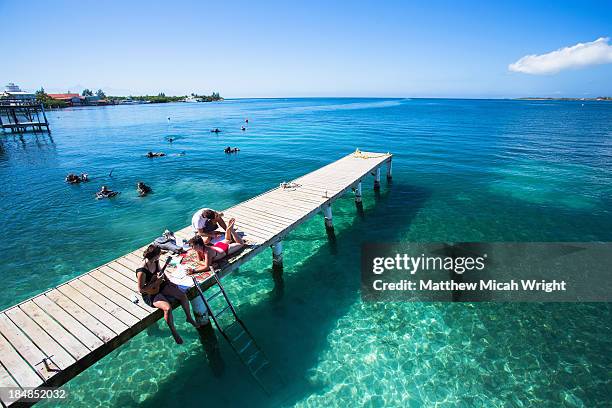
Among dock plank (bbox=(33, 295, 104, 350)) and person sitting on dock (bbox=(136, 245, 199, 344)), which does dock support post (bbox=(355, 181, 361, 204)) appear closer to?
person sitting on dock (bbox=(136, 245, 199, 344))

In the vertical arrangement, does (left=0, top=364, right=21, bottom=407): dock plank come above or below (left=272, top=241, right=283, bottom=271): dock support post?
above

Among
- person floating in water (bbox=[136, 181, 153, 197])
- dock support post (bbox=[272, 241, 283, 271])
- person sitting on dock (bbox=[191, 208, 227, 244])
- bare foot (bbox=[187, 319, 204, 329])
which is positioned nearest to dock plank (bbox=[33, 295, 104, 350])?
bare foot (bbox=[187, 319, 204, 329])

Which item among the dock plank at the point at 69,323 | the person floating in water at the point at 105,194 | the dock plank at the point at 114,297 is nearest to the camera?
the dock plank at the point at 69,323

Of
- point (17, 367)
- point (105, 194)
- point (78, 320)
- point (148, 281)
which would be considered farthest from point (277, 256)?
point (105, 194)

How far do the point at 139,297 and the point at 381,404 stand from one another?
7974 millimetres

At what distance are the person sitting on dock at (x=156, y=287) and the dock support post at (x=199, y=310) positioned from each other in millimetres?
1056

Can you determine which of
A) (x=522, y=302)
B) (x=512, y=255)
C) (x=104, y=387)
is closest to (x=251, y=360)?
(x=104, y=387)

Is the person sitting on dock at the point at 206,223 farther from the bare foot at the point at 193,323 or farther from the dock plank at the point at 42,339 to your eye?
the dock plank at the point at 42,339

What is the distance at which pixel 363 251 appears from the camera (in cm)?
1611

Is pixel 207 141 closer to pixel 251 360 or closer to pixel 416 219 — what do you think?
pixel 416 219

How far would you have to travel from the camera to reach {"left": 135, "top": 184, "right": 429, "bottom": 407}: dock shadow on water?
29.7ft

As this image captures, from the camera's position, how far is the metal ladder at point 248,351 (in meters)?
9.06

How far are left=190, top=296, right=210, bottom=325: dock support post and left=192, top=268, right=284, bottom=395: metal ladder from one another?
0.26 m

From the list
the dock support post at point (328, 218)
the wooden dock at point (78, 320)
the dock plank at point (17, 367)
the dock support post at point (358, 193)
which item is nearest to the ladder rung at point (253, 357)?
the wooden dock at point (78, 320)
